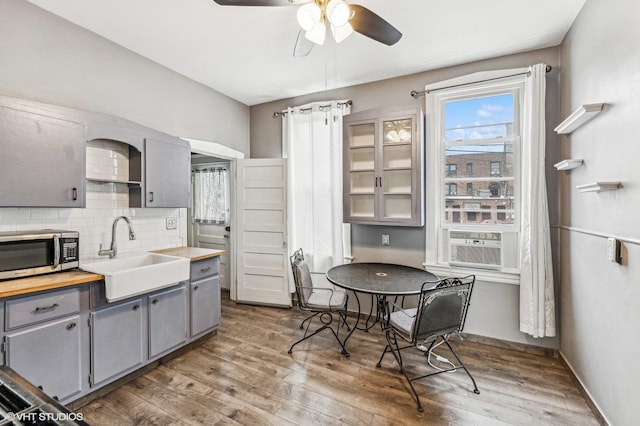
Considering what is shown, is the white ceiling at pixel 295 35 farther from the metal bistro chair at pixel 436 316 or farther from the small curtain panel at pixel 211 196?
the metal bistro chair at pixel 436 316

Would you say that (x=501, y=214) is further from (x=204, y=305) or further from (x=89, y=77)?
(x=89, y=77)

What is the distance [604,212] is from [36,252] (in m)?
3.77

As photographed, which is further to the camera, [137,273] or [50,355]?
[137,273]

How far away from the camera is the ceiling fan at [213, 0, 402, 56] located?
171 centimetres

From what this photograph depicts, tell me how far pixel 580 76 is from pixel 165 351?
406 centimetres

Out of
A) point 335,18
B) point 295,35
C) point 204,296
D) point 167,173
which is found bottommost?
point 204,296

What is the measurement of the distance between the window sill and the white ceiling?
2150mm

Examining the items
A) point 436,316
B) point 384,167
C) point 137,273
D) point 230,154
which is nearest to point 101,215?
point 137,273

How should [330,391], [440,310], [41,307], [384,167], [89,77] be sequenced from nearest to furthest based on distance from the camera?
[41,307] → [440,310] → [330,391] → [89,77] → [384,167]

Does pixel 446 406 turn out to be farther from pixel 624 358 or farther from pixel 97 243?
pixel 97 243

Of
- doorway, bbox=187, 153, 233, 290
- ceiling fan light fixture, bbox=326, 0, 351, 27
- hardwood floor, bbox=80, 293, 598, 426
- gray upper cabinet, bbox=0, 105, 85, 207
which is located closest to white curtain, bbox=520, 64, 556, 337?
hardwood floor, bbox=80, 293, 598, 426

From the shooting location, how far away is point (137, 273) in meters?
2.25

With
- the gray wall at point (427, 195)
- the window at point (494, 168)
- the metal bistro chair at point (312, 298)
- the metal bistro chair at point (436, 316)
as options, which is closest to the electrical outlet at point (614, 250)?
the metal bistro chair at point (436, 316)

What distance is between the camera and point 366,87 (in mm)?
3672
